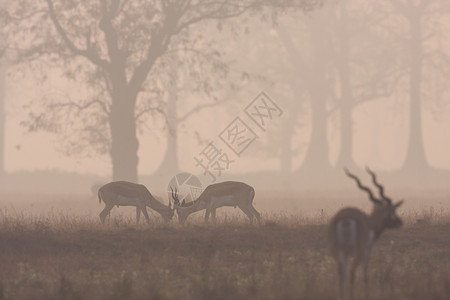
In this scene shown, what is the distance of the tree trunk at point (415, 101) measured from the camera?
173 feet

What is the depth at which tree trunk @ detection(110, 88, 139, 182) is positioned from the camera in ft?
106

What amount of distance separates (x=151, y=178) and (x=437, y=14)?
21.8m

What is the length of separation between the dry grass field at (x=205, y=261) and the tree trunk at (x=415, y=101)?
106 feet

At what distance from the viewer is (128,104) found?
32.4 meters

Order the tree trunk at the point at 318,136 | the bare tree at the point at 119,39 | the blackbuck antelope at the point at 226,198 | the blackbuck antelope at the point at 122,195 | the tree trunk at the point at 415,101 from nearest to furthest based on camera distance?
the blackbuck antelope at the point at 226,198 → the blackbuck antelope at the point at 122,195 → the bare tree at the point at 119,39 → the tree trunk at the point at 415,101 → the tree trunk at the point at 318,136

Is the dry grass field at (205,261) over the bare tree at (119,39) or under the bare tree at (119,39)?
under

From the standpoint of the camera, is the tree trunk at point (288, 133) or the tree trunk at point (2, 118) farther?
the tree trunk at point (2, 118)

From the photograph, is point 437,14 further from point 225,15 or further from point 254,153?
point 225,15

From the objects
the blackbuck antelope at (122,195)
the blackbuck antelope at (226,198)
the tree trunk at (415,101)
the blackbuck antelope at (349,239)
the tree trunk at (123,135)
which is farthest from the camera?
the tree trunk at (415,101)

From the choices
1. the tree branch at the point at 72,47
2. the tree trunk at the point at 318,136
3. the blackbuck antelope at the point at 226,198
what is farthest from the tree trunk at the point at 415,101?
the blackbuck antelope at the point at 226,198

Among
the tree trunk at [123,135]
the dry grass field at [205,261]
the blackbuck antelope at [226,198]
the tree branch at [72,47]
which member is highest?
the tree branch at [72,47]

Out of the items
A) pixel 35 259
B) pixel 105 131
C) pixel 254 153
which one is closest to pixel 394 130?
pixel 254 153

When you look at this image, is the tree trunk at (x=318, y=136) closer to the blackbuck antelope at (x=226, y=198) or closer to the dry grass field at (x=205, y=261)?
the blackbuck antelope at (x=226, y=198)

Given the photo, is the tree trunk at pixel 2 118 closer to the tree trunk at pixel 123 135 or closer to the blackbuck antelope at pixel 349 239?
the tree trunk at pixel 123 135
